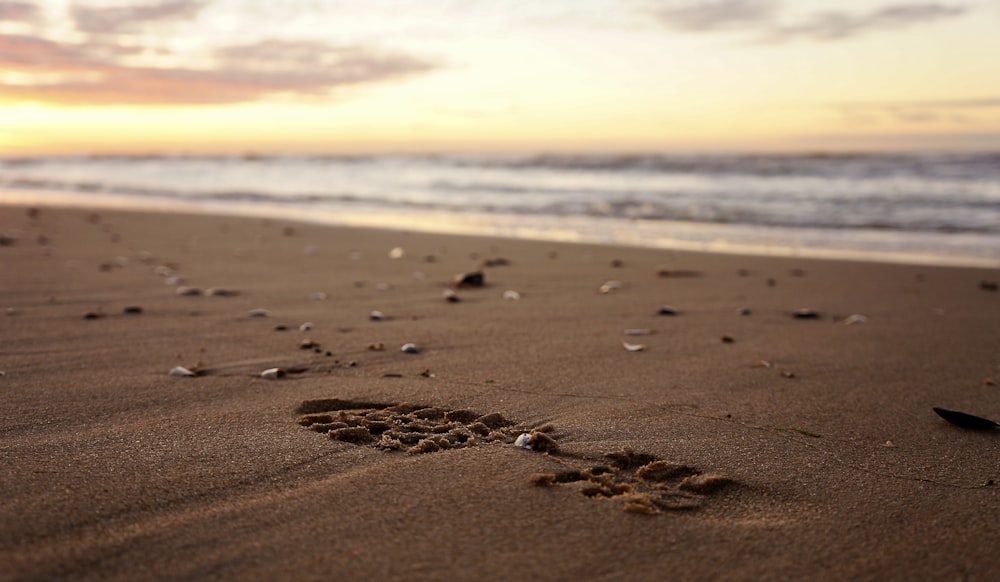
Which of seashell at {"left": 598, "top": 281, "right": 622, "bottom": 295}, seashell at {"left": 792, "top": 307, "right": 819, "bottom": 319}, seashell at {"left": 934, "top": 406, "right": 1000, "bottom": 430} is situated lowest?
seashell at {"left": 934, "top": 406, "right": 1000, "bottom": 430}

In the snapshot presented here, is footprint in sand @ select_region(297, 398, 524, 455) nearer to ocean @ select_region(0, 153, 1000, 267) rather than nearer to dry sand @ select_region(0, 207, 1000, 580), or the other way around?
dry sand @ select_region(0, 207, 1000, 580)

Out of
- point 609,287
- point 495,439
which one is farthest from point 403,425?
point 609,287

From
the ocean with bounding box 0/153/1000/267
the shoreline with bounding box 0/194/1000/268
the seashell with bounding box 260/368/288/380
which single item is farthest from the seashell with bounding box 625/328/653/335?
the ocean with bounding box 0/153/1000/267

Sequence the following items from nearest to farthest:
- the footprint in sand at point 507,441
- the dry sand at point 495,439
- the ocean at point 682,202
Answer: the dry sand at point 495,439, the footprint in sand at point 507,441, the ocean at point 682,202

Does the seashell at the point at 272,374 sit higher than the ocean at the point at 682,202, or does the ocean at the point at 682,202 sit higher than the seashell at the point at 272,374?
the ocean at the point at 682,202

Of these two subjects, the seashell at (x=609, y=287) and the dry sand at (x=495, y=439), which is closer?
the dry sand at (x=495, y=439)

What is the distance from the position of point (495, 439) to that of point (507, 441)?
0.04 metres

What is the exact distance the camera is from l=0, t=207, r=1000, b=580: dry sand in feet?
5.28

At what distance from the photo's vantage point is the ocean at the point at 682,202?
8.95 m

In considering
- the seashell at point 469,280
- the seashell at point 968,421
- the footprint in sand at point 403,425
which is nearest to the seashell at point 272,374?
the footprint in sand at point 403,425

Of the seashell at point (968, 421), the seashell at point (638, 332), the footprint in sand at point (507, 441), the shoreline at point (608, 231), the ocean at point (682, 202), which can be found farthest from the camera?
the ocean at point (682, 202)

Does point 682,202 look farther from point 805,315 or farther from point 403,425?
point 403,425

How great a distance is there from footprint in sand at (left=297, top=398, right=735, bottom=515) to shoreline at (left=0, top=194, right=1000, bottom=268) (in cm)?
557

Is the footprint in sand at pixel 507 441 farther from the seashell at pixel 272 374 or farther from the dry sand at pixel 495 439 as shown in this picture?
the seashell at pixel 272 374
